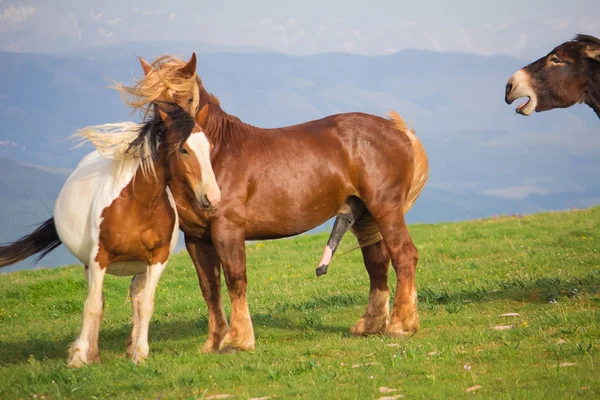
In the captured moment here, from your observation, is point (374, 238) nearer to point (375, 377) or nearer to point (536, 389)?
point (375, 377)

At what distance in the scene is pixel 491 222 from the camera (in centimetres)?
2052

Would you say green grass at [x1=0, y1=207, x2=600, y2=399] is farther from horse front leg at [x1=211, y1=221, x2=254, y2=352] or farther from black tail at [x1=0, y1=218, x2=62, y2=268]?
black tail at [x1=0, y1=218, x2=62, y2=268]

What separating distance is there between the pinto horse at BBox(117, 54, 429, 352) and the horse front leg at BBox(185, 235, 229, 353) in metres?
0.01

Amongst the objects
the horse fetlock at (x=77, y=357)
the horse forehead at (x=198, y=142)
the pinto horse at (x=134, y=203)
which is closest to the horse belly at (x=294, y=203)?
the pinto horse at (x=134, y=203)

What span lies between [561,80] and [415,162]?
6.61 feet

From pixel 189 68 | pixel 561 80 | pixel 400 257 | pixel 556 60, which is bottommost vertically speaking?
pixel 400 257

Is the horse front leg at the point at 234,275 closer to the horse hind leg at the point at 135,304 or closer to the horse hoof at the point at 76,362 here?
the horse hind leg at the point at 135,304

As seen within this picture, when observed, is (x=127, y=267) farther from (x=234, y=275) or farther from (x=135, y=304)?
(x=234, y=275)

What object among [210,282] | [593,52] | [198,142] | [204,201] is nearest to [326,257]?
[210,282]

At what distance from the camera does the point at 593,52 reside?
29.6 ft

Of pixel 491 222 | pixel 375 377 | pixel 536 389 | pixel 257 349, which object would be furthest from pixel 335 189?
pixel 491 222

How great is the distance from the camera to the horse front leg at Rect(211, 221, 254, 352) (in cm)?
816

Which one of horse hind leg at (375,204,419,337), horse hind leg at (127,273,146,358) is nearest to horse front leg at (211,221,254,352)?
horse hind leg at (127,273,146,358)

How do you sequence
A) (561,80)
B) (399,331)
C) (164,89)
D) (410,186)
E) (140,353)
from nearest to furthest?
(140,353) → (164,89) → (399,331) → (561,80) → (410,186)
